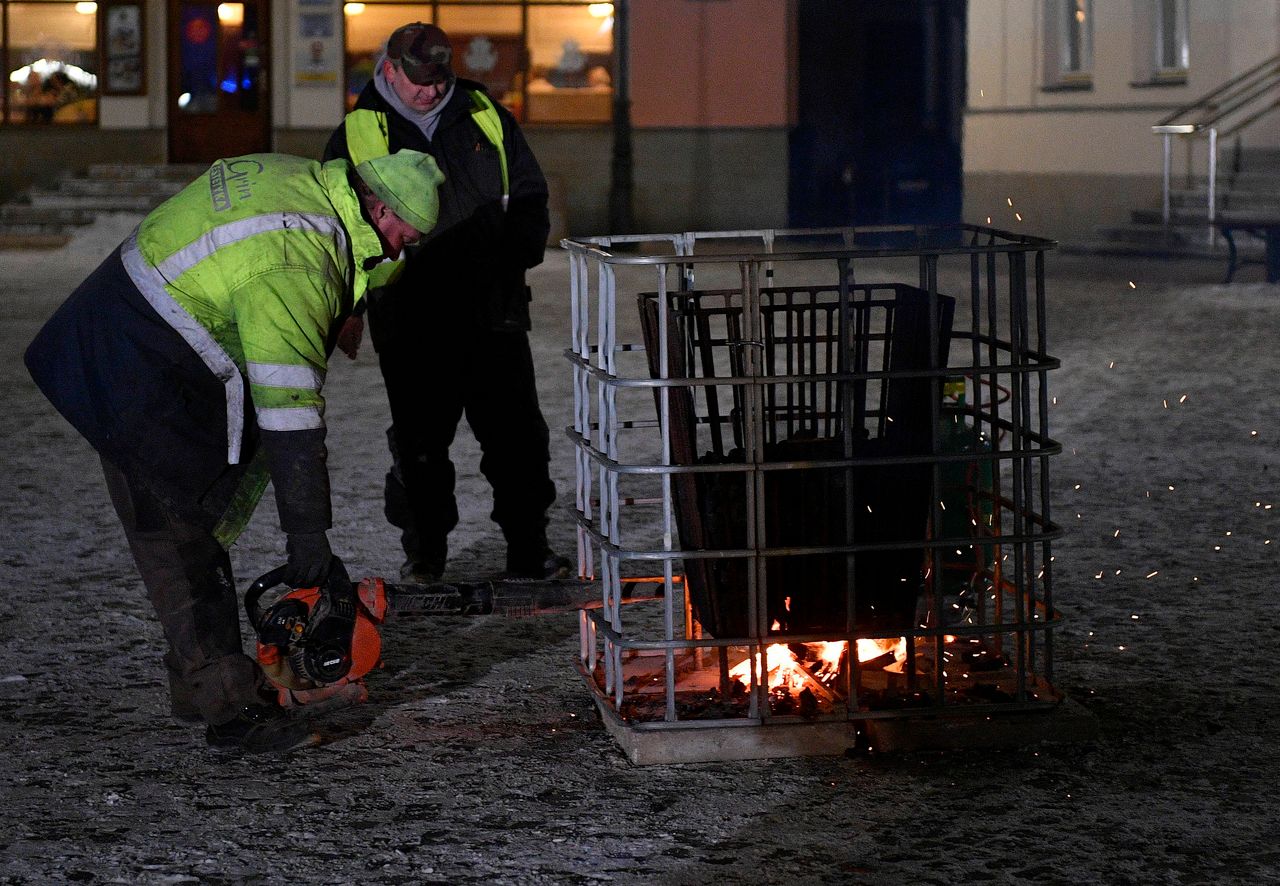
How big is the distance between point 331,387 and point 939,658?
7.03 metres

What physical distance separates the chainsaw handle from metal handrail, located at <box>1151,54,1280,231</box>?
63.2 ft

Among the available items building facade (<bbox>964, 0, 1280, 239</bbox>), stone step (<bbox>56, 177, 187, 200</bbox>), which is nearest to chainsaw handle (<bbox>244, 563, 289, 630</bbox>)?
building facade (<bbox>964, 0, 1280, 239</bbox>)

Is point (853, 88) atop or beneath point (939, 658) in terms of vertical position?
atop

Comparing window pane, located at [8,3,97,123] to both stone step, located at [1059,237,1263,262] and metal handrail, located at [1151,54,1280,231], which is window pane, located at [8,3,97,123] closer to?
stone step, located at [1059,237,1263,262]

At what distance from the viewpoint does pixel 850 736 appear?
13.7ft

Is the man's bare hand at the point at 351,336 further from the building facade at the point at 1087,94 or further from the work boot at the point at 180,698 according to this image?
the building facade at the point at 1087,94

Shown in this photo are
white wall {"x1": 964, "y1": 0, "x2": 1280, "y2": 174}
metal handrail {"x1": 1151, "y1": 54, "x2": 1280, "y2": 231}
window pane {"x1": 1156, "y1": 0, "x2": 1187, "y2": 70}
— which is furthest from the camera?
window pane {"x1": 1156, "y1": 0, "x2": 1187, "y2": 70}

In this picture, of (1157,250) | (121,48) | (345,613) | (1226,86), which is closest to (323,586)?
(345,613)

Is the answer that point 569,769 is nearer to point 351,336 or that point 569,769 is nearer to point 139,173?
point 351,336

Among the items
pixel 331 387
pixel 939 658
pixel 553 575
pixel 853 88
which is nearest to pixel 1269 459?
pixel 553 575

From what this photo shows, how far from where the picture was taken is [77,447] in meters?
8.59

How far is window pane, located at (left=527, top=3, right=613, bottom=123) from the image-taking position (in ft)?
83.9

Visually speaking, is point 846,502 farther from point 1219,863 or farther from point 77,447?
point 77,447

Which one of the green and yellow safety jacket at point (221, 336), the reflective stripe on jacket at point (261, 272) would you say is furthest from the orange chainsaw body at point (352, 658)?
the reflective stripe on jacket at point (261, 272)
